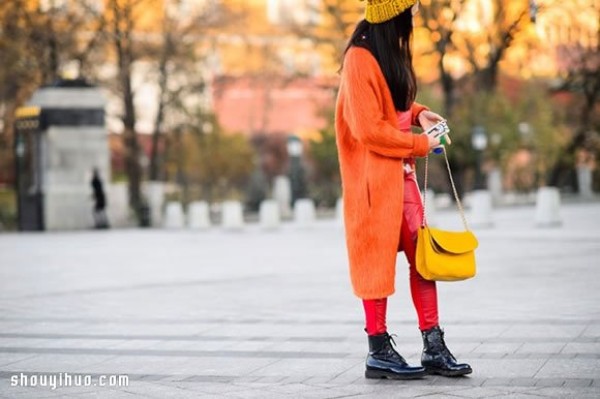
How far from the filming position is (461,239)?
6480 millimetres

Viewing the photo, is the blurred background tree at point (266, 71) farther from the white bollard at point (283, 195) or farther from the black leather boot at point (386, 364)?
the black leather boot at point (386, 364)

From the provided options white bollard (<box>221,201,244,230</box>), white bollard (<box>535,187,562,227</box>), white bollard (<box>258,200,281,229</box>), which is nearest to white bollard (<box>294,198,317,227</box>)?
white bollard (<box>258,200,281,229</box>)

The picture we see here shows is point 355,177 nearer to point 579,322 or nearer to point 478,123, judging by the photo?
point 579,322

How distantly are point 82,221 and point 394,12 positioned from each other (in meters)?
26.3

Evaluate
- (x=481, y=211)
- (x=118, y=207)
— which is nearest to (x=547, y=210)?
(x=481, y=211)

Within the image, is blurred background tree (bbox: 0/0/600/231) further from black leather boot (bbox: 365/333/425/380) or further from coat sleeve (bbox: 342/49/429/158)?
black leather boot (bbox: 365/333/425/380)

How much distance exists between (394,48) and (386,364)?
1579 mm

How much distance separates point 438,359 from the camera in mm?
6449

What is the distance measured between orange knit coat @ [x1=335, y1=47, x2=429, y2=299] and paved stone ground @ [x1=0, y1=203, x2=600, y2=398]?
572 mm

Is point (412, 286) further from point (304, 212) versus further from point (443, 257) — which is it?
point (304, 212)

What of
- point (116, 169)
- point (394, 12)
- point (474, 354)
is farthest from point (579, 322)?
point (116, 169)

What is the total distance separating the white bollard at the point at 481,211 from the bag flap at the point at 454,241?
64.6ft

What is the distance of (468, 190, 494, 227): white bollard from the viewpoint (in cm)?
2611

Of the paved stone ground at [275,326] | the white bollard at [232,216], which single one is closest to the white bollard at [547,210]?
the paved stone ground at [275,326]
